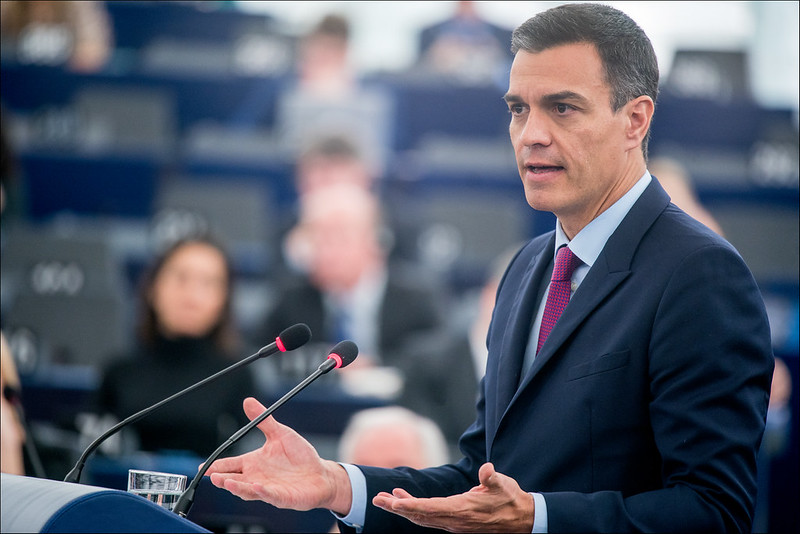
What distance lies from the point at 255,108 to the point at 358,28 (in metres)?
3.14

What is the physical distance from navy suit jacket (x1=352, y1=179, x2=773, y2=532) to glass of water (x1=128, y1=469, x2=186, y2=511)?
1.07 ft

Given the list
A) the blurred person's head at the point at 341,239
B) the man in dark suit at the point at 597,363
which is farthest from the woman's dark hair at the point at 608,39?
the blurred person's head at the point at 341,239

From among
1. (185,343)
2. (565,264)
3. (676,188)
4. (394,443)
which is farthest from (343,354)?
(676,188)

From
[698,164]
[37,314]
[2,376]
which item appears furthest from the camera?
[698,164]

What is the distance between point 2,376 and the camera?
2.08 meters

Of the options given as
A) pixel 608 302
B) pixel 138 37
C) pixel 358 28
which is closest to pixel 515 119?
pixel 608 302

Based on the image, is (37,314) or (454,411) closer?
(454,411)

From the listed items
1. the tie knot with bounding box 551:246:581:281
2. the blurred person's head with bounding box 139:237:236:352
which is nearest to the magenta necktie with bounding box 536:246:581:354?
the tie knot with bounding box 551:246:581:281

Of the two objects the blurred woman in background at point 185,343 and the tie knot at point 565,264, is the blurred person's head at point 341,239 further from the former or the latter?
the tie knot at point 565,264

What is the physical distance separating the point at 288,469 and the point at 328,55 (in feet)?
15.8

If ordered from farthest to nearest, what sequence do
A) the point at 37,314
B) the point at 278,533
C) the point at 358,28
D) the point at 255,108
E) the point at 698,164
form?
1. the point at 358,28
2. the point at 255,108
3. the point at 698,164
4. the point at 37,314
5. the point at 278,533

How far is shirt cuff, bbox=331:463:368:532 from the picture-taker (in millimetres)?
1568

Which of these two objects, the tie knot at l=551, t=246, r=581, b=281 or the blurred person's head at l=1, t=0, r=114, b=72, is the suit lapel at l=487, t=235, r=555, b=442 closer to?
the tie knot at l=551, t=246, r=581, b=281

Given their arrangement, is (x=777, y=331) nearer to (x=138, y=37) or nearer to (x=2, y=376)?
(x=2, y=376)
